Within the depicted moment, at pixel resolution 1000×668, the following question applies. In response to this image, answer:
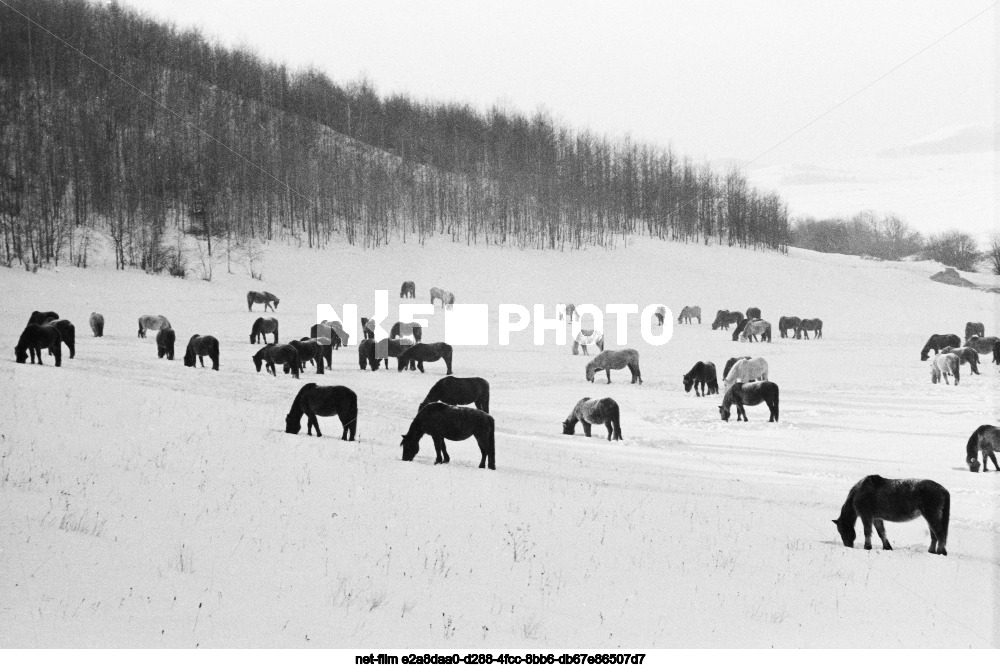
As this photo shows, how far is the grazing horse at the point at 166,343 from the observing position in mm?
27797

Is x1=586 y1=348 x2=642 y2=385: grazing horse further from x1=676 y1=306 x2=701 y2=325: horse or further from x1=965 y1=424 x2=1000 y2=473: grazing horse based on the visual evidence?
x1=676 y1=306 x2=701 y2=325: horse

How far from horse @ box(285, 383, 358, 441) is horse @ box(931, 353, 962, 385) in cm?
2268

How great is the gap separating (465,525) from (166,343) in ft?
71.4

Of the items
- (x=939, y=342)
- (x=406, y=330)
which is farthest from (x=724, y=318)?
(x=406, y=330)

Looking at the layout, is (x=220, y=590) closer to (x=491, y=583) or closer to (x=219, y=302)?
(x=491, y=583)

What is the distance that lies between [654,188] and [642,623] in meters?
91.5

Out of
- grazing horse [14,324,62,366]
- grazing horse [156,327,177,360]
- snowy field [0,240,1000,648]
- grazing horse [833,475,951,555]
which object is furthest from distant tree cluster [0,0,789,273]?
grazing horse [833,475,951,555]

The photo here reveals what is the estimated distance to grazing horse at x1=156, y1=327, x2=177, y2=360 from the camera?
91.2ft

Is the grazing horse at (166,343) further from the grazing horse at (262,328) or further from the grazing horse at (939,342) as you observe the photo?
the grazing horse at (939,342)

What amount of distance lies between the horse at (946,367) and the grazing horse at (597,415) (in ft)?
53.0

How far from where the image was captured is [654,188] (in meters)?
94.6

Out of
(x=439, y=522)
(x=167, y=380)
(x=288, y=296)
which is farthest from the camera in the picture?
(x=288, y=296)

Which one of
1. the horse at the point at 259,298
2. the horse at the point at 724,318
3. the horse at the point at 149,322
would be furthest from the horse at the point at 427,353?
the horse at the point at 724,318
